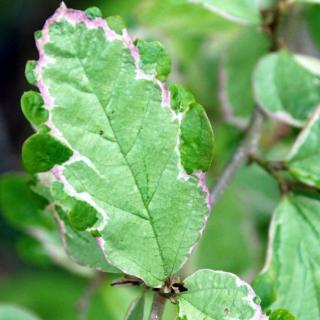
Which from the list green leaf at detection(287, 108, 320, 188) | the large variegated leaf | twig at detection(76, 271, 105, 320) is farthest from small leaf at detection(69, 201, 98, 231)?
twig at detection(76, 271, 105, 320)

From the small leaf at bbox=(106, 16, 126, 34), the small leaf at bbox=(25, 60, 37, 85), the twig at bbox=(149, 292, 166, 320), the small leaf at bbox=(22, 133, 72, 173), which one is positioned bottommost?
the twig at bbox=(149, 292, 166, 320)

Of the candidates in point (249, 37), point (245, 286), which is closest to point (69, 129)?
point (245, 286)

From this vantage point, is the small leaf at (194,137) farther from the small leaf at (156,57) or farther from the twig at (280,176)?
the twig at (280,176)

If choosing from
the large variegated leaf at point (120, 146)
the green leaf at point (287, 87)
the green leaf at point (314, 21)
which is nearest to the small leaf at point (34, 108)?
the large variegated leaf at point (120, 146)

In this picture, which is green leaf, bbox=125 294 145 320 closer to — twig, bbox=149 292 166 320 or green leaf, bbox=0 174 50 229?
twig, bbox=149 292 166 320

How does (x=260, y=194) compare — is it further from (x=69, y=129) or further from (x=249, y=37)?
(x=69, y=129)
